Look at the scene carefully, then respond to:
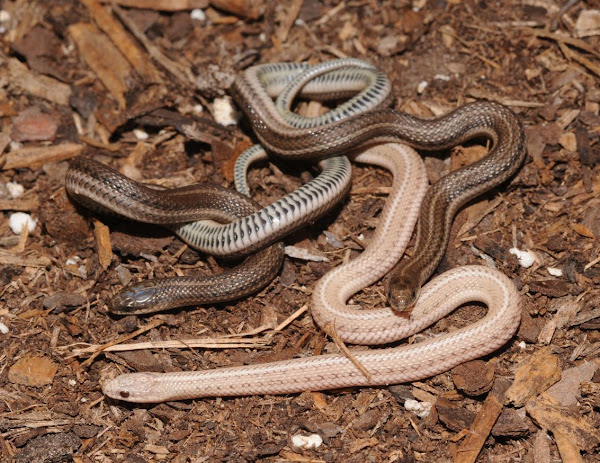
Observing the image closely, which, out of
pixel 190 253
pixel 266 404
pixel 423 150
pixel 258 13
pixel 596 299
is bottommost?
pixel 266 404

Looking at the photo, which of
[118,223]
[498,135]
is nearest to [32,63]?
[118,223]

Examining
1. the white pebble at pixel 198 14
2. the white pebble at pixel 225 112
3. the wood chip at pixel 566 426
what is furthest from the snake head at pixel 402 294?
the white pebble at pixel 198 14

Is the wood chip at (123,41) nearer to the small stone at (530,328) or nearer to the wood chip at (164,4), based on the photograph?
the wood chip at (164,4)

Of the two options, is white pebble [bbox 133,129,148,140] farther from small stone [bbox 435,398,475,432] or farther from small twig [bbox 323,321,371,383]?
small stone [bbox 435,398,475,432]

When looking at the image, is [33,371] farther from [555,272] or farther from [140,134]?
[555,272]

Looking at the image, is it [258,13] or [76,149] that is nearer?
[76,149]

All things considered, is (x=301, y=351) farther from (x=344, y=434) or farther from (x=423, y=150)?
(x=423, y=150)

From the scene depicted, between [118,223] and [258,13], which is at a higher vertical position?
[258,13]
